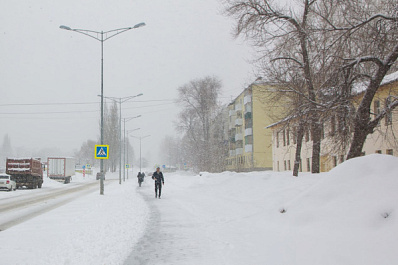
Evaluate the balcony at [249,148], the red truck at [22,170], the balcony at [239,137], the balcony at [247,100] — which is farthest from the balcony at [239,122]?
the red truck at [22,170]

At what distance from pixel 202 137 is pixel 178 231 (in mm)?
51841

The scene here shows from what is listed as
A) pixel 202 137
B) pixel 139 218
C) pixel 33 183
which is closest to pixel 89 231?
pixel 139 218

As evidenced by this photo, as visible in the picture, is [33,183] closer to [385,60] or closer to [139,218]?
[139,218]

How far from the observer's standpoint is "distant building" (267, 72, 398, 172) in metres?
17.1

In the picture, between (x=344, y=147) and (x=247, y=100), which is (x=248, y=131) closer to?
(x=247, y=100)

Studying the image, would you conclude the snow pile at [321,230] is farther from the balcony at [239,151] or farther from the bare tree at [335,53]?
the balcony at [239,151]

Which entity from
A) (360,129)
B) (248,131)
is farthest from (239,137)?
(360,129)

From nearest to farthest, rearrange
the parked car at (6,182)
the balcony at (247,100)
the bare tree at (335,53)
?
1. the bare tree at (335,53)
2. the parked car at (6,182)
3. the balcony at (247,100)

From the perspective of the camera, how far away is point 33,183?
4081cm

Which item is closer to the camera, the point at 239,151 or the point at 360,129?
the point at 360,129

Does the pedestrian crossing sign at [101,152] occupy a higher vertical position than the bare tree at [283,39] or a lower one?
lower

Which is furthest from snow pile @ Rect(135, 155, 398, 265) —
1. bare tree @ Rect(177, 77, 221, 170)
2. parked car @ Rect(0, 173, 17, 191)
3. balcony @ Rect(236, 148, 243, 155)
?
Result: balcony @ Rect(236, 148, 243, 155)

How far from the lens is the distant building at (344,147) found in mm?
17125

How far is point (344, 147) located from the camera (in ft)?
55.6
